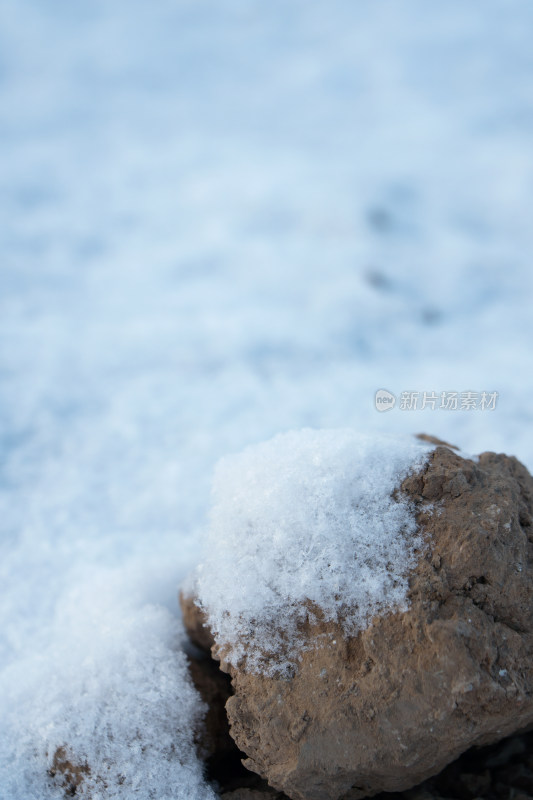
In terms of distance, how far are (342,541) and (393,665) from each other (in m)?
0.32

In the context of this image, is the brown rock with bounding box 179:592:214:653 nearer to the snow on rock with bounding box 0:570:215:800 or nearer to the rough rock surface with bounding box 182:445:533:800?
A: the snow on rock with bounding box 0:570:215:800

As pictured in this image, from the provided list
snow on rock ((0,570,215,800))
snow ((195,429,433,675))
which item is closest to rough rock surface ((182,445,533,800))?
snow ((195,429,433,675))

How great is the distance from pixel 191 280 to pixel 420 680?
3.38 metres

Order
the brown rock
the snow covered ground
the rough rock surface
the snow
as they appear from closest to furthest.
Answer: the rough rock surface
the snow
the brown rock
the snow covered ground

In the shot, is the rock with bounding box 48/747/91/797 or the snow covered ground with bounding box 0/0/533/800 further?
the snow covered ground with bounding box 0/0/533/800

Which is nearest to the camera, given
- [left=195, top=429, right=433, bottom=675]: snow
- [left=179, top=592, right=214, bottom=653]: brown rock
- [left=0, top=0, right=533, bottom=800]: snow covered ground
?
[left=195, top=429, right=433, bottom=675]: snow

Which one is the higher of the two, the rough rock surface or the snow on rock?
the rough rock surface

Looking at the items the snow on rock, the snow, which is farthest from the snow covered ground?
the snow

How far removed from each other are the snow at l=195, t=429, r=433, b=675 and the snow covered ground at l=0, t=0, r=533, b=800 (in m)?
0.30

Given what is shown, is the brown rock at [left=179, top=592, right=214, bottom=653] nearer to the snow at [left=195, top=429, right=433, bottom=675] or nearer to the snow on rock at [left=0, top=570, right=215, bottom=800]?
the snow on rock at [left=0, top=570, right=215, bottom=800]

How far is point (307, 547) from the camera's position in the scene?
5.49 ft

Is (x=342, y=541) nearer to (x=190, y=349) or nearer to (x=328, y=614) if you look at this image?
(x=328, y=614)

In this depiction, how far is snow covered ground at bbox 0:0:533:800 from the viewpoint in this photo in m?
2.12

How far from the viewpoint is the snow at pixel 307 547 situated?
1612mm
